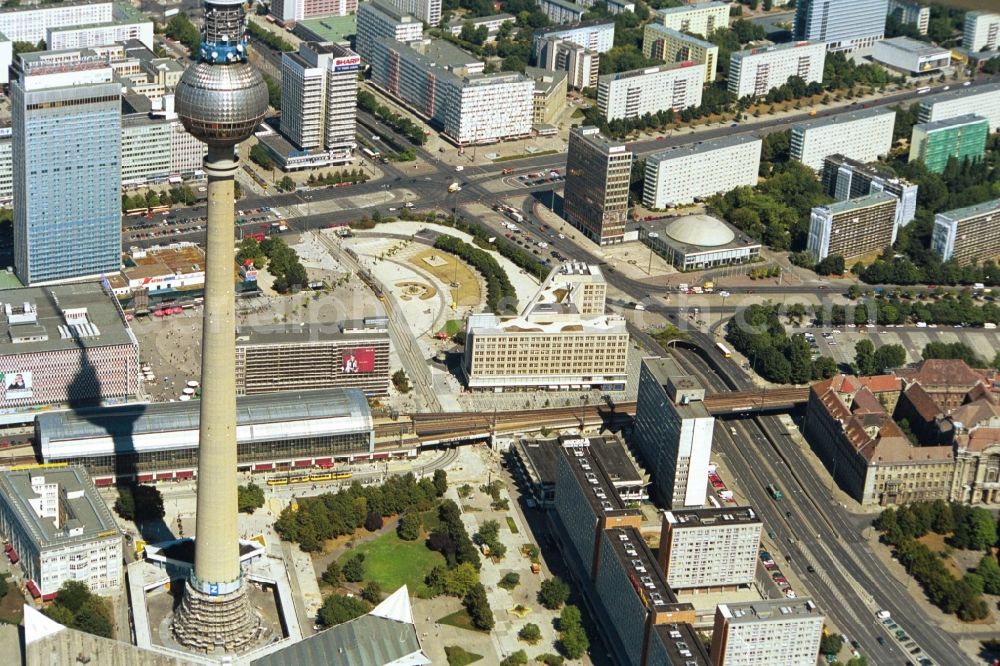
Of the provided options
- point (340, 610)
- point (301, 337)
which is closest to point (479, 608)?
point (340, 610)

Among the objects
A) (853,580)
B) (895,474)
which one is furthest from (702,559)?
(895,474)

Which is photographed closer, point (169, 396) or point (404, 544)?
point (404, 544)

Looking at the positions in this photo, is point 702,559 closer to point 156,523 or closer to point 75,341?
point 156,523

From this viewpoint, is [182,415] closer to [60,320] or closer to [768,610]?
[60,320]

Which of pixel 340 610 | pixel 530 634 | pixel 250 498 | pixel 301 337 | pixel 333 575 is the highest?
pixel 301 337

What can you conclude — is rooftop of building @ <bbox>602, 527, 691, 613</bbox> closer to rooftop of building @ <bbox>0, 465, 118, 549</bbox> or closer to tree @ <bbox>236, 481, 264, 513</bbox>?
tree @ <bbox>236, 481, 264, 513</bbox>

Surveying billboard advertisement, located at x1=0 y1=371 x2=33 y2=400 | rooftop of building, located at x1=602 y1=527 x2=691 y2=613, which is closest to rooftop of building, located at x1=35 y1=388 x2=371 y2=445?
billboard advertisement, located at x1=0 y1=371 x2=33 y2=400
